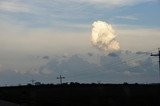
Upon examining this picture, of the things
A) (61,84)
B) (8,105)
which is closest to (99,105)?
(8,105)

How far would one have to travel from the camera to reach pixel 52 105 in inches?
2992

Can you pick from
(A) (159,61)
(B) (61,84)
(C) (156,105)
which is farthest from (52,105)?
(B) (61,84)

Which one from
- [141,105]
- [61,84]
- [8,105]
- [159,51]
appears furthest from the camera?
[61,84]

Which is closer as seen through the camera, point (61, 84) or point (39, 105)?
point (39, 105)

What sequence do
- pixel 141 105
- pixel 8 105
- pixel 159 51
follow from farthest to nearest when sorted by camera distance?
pixel 159 51
pixel 141 105
pixel 8 105

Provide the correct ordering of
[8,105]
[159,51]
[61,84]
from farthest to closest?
[61,84]
[159,51]
[8,105]

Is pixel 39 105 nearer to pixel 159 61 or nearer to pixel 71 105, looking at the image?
pixel 71 105

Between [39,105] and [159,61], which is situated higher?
[159,61]

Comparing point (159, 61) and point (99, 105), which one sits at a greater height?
point (159, 61)

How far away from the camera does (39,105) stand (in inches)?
2953

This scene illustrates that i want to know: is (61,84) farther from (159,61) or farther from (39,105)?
(39,105)

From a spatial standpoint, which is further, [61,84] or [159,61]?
[61,84]

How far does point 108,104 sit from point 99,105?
1926mm

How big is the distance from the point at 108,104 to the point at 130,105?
4095 millimetres
